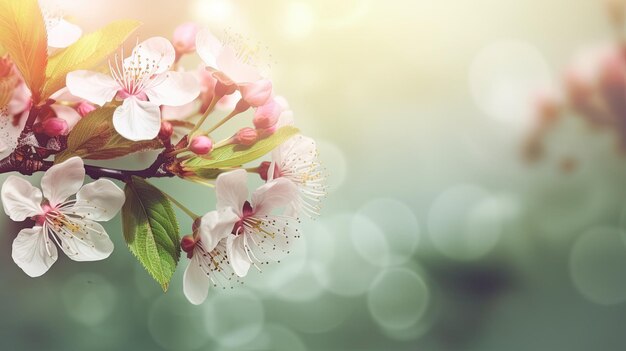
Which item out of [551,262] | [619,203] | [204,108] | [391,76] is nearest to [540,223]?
[551,262]

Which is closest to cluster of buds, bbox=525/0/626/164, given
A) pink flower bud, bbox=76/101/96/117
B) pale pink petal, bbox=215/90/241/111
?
pale pink petal, bbox=215/90/241/111

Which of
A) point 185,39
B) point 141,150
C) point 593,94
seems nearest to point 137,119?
point 141,150

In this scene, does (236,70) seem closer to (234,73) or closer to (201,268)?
(234,73)

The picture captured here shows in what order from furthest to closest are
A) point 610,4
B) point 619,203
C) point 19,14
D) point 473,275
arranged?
point 619,203 → point 473,275 → point 610,4 → point 19,14

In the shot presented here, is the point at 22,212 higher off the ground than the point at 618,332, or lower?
higher

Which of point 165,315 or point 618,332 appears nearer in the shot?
point 165,315

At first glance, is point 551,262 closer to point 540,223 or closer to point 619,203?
point 540,223

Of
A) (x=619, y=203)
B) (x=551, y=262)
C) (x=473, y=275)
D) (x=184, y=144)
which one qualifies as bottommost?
(x=473, y=275)

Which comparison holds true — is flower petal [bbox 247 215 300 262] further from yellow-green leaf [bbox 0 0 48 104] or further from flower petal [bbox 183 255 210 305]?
yellow-green leaf [bbox 0 0 48 104]
